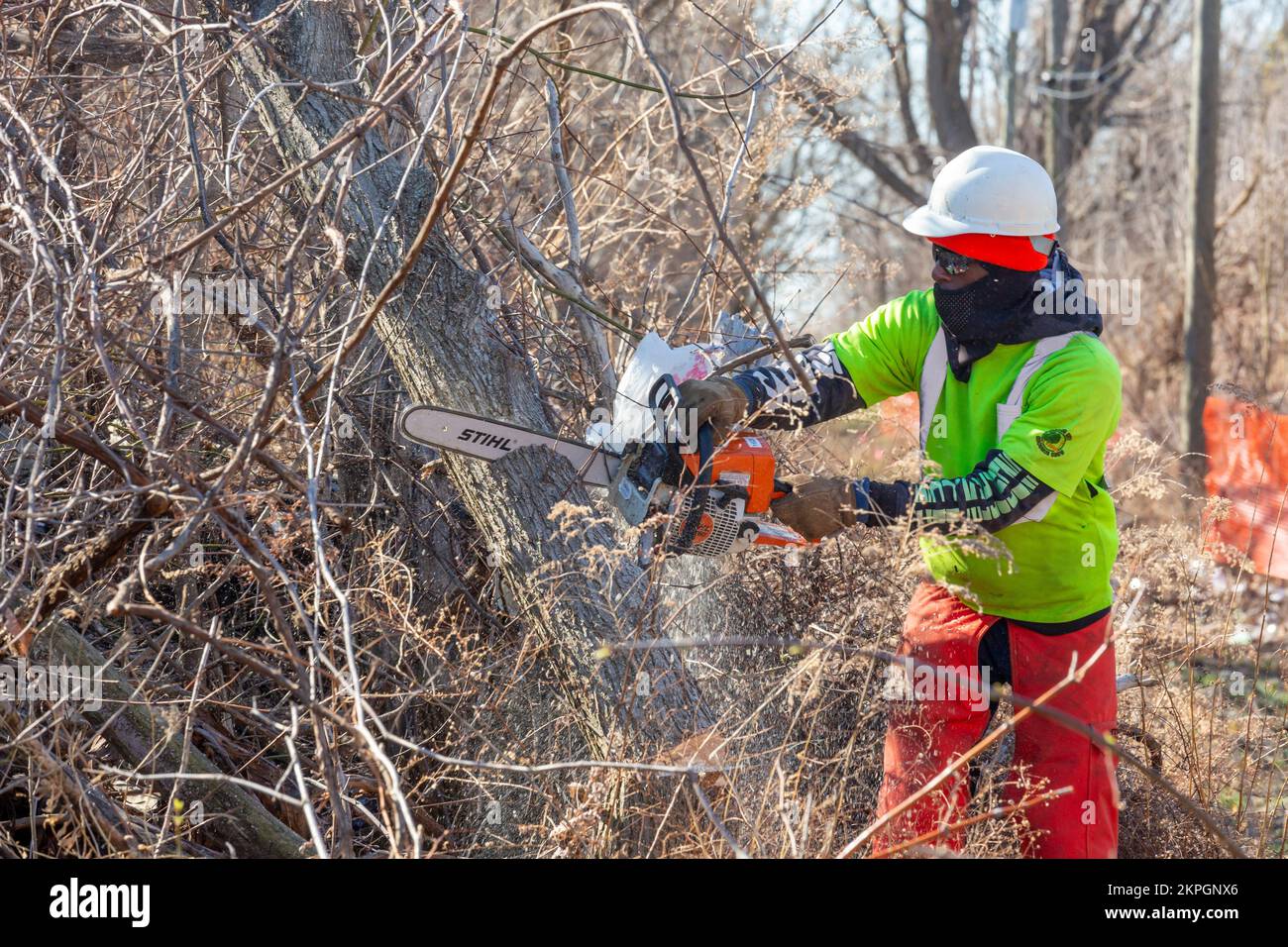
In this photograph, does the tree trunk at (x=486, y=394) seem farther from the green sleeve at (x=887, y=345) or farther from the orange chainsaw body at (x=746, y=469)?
the green sleeve at (x=887, y=345)

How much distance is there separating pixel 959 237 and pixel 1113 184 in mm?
13327

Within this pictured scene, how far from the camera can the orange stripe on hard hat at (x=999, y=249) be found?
3.12 meters

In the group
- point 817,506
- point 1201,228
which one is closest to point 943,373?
point 817,506

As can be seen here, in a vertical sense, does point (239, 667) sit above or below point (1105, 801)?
above

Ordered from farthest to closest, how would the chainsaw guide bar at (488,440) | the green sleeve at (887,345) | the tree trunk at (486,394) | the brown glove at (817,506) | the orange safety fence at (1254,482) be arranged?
the orange safety fence at (1254,482)
the green sleeve at (887,345)
the tree trunk at (486,394)
the brown glove at (817,506)
the chainsaw guide bar at (488,440)

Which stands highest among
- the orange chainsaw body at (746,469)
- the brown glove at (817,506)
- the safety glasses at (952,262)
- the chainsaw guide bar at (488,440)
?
the safety glasses at (952,262)

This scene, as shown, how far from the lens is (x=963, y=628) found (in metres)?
3.29

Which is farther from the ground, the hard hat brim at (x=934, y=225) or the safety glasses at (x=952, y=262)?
the hard hat brim at (x=934, y=225)

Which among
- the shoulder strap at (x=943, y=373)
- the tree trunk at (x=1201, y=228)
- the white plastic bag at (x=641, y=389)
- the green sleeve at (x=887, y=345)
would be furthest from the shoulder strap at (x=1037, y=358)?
the tree trunk at (x=1201, y=228)

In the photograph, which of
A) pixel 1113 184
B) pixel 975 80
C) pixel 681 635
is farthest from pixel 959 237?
pixel 1113 184

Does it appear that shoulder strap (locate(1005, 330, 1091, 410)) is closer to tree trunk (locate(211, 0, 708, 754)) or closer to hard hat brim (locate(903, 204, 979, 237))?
hard hat brim (locate(903, 204, 979, 237))

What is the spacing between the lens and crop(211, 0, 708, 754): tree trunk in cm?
322

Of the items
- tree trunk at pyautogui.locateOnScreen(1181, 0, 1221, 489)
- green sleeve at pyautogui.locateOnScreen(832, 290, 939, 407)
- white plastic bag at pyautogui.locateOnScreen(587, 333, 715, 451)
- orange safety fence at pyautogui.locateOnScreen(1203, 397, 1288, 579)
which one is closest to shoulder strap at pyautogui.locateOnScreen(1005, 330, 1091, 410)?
green sleeve at pyautogui.locateOnScreen(832, 290, 939, 407)

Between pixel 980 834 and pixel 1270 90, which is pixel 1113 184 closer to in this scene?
pixel 1270 90
